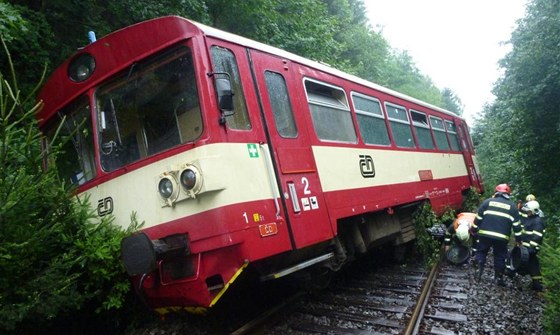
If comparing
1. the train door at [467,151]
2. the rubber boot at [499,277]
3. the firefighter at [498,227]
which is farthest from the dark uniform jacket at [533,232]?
the train door at [467,151]

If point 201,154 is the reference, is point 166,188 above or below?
below

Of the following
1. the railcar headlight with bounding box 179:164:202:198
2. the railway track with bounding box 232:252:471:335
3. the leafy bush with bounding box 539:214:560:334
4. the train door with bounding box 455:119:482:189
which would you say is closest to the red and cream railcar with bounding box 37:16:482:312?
the railcar headlight with bounding box 179:164:202:198

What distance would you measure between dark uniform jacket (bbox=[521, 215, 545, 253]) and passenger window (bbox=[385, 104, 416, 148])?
234 cm

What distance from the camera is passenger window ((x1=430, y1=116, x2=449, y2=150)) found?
1009cm

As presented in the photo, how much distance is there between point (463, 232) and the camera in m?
Result: 7.86

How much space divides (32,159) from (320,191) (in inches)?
111

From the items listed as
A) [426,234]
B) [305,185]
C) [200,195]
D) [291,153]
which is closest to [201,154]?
[200,195]

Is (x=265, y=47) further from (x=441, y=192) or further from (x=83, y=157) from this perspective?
(x=441, y=192)

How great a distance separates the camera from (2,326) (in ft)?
11.1

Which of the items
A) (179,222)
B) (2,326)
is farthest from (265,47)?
(2,326)

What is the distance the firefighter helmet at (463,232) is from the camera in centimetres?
783

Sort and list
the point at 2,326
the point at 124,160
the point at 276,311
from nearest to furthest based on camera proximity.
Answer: the point at 2,326
the point at 124,160
the point at 276,311

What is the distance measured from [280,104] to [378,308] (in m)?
2.78

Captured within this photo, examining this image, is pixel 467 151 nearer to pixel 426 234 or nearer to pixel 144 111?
pixel 426 234
